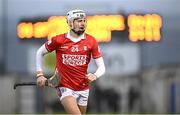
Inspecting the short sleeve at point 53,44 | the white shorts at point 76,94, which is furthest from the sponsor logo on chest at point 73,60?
the white shorts at point 76,94

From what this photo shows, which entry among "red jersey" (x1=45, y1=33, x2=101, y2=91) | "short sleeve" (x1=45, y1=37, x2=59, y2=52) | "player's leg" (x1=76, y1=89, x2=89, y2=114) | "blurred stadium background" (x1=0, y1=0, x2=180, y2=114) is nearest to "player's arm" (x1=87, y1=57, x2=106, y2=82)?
"red jersey" (x1=45, y1=33, x2=101, y2=91)

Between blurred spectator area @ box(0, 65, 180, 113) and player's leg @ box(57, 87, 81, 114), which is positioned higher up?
player's leg @ box(57, 87, 81, 114)

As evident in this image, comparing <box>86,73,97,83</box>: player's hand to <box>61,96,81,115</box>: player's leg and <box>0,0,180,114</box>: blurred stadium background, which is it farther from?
<box>0,0,180,114</box>: blurred stadium background

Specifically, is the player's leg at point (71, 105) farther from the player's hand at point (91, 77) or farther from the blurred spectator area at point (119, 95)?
the blurred spectator area at point (119, 95)

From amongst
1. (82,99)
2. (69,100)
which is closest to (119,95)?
(82,99)

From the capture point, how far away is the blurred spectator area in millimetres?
36938

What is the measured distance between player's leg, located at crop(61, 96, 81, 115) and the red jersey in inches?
7.6

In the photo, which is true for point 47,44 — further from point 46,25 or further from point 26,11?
point 26,11

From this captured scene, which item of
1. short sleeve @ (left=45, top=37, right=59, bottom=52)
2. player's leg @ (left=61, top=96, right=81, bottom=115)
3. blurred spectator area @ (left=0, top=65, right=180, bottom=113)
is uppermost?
short sleeve @ (left=45, top=37, right=59, bottom=52)

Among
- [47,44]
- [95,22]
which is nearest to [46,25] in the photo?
[95,22]

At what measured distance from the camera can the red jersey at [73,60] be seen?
35.6 feet

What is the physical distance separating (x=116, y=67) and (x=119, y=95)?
2311 millimetres

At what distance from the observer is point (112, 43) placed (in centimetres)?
4109

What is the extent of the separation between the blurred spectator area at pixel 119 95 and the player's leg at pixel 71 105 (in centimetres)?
2535
